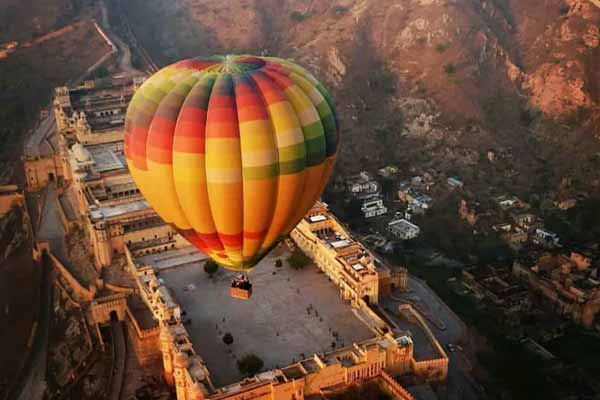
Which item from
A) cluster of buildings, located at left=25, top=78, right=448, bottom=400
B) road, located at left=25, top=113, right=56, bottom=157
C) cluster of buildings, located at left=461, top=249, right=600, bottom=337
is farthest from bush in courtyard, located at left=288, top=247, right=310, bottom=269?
road, located at left=25, top=113, right=56, bottom=157

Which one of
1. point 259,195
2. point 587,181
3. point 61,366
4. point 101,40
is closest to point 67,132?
Answer: point 61,366

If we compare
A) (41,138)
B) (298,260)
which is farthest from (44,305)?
(41,138)

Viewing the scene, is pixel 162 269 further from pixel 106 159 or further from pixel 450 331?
pixel 450 331

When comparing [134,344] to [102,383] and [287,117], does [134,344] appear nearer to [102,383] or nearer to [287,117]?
[102,383]

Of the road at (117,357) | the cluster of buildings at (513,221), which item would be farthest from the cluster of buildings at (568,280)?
the road at (117,357)

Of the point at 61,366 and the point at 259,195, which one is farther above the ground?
the point at 259,195
